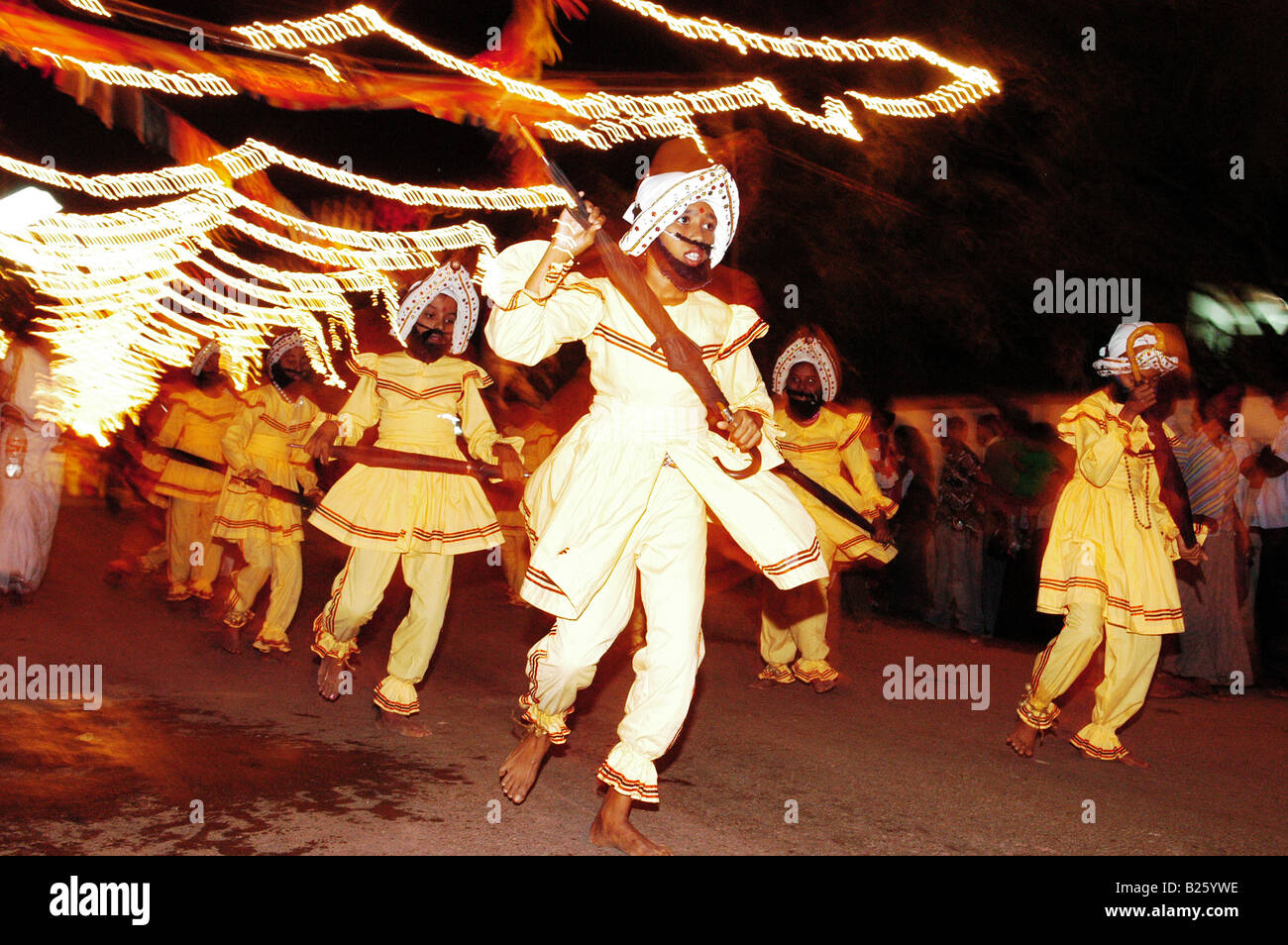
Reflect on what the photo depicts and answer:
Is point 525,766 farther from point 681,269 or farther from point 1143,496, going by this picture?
point 1143,496

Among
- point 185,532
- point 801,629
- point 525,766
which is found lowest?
point 525,766

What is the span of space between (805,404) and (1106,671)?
2809 mm

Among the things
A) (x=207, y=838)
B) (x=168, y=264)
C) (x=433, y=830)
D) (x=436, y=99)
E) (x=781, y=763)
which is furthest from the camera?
(x=168, y=264)

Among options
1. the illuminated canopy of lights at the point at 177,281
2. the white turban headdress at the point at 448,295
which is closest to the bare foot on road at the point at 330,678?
the white turban headdress at the point at 448,295

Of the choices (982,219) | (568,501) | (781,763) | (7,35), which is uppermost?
(7,35)

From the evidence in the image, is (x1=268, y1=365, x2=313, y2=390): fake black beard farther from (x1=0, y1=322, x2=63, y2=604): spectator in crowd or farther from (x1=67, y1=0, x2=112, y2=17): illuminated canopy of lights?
(x1=67, y1=0, x2=112, y2=17): illuminated canopy of lights

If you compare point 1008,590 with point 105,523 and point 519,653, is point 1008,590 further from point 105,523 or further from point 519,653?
point 105,523

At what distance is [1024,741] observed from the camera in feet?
21.5

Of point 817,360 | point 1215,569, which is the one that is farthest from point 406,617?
point 1215,569

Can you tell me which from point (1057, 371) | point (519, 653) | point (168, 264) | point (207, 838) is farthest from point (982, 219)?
point (168, 264)

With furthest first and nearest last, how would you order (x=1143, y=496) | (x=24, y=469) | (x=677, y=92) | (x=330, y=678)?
(x=677, y=92) → (x=24, y=469) → (x=330, y=678) → (x=1143, y=496)

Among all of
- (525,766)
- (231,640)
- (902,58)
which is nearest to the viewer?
(525,766)

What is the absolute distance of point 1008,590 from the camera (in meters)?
10.9

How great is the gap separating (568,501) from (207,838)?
170 centimetres
